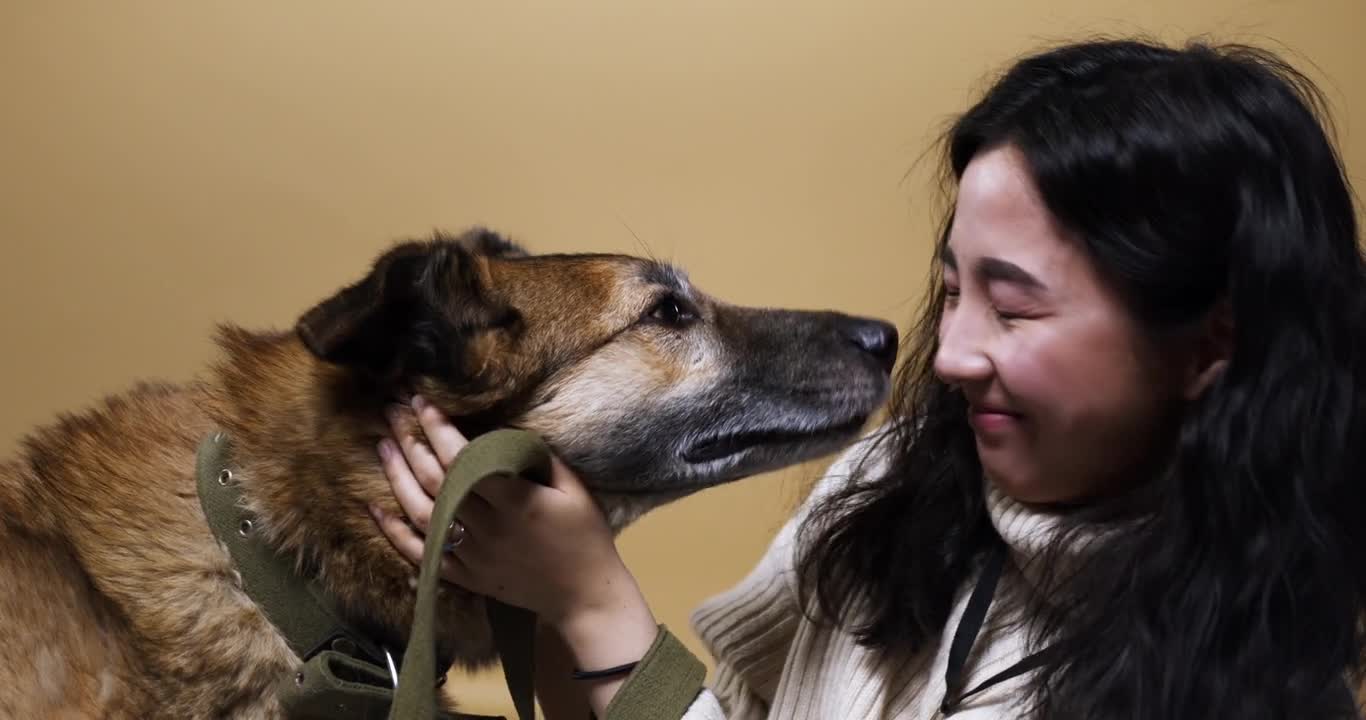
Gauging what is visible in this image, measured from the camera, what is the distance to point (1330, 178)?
109 cm

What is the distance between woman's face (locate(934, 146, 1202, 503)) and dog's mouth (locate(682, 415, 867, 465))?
0.82 feet

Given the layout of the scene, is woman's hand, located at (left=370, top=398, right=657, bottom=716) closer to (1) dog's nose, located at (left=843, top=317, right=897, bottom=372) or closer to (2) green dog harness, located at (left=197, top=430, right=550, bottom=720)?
(2) green dog harness, located at (left=197, top=430, right=550, bottom=720)

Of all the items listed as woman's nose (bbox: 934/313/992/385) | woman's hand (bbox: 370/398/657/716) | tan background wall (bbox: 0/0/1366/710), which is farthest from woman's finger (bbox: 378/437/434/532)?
tan background wall (bbox: 0/0/1366/710)

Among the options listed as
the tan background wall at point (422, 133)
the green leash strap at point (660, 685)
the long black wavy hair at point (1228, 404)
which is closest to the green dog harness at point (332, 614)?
the green leash strap at point (660, 685)

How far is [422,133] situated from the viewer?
2240mm

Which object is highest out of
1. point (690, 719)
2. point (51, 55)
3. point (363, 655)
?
point (51, 55)

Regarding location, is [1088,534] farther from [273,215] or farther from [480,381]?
[273,215]

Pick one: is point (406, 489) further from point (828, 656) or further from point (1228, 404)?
point (1228, 404)

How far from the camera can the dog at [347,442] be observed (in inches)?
46.6

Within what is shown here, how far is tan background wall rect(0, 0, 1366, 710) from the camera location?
7.18ft

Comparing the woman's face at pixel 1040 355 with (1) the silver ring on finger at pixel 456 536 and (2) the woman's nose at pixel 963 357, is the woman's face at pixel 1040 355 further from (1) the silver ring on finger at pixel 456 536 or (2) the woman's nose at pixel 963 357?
(1) the silver ring on finger at pixel 456 536

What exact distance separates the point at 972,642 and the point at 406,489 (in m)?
0.57

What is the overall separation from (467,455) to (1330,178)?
80 centimetres

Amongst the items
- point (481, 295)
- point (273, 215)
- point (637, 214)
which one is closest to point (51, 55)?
point (273, 215)
